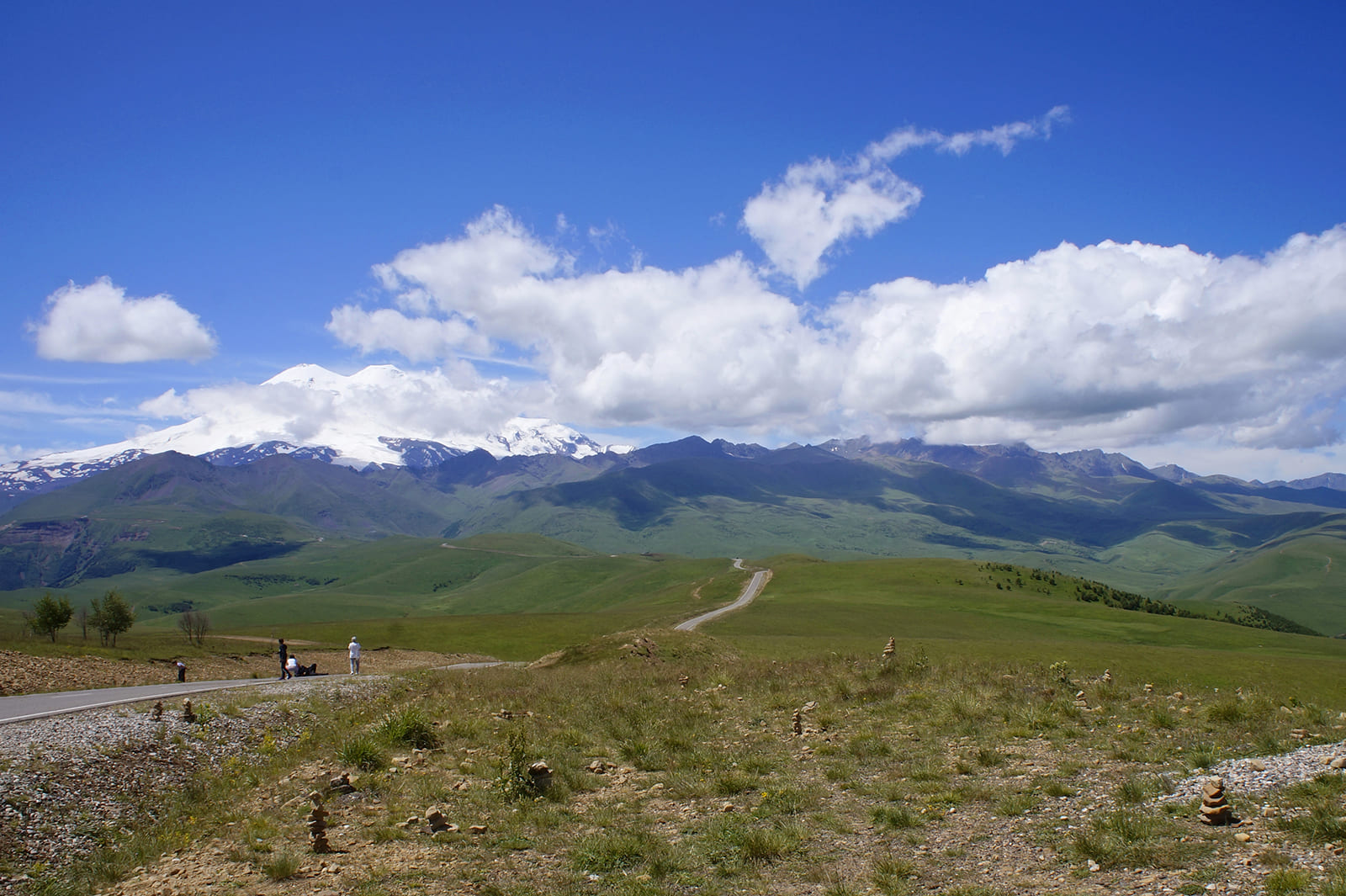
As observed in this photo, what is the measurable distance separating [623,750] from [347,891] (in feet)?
27.0

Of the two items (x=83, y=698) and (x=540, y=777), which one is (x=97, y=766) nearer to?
(x=540, y=777)

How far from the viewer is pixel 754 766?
644 inches

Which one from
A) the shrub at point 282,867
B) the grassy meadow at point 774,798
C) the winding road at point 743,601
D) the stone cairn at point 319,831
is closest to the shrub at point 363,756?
the grassy meadow at point 774,798

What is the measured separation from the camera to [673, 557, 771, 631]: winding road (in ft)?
280

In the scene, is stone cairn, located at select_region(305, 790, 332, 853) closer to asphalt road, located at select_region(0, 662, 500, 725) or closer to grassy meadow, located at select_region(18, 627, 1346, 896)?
grassy meadow, located at select_region(18, 627, 1346, 896)

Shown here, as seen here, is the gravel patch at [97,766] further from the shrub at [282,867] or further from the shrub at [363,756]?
the shrub at [282,867]

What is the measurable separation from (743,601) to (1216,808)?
105 m

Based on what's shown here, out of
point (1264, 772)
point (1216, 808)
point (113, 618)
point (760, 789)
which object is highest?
point (1216, 808)

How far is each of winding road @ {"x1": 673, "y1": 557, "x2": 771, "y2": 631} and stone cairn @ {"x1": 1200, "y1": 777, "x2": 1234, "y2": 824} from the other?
4948cm

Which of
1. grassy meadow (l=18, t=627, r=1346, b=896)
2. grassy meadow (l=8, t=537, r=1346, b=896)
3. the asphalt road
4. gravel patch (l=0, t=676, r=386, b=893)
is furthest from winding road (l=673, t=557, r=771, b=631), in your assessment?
gravel patch (l=0, t=676, r=386, b=893)

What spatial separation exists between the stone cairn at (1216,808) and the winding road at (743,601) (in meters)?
49.5

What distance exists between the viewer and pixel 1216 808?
1037cm

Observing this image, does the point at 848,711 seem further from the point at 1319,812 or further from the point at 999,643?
the point at 999,643

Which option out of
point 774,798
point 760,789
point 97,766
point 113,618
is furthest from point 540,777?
point 113,618
